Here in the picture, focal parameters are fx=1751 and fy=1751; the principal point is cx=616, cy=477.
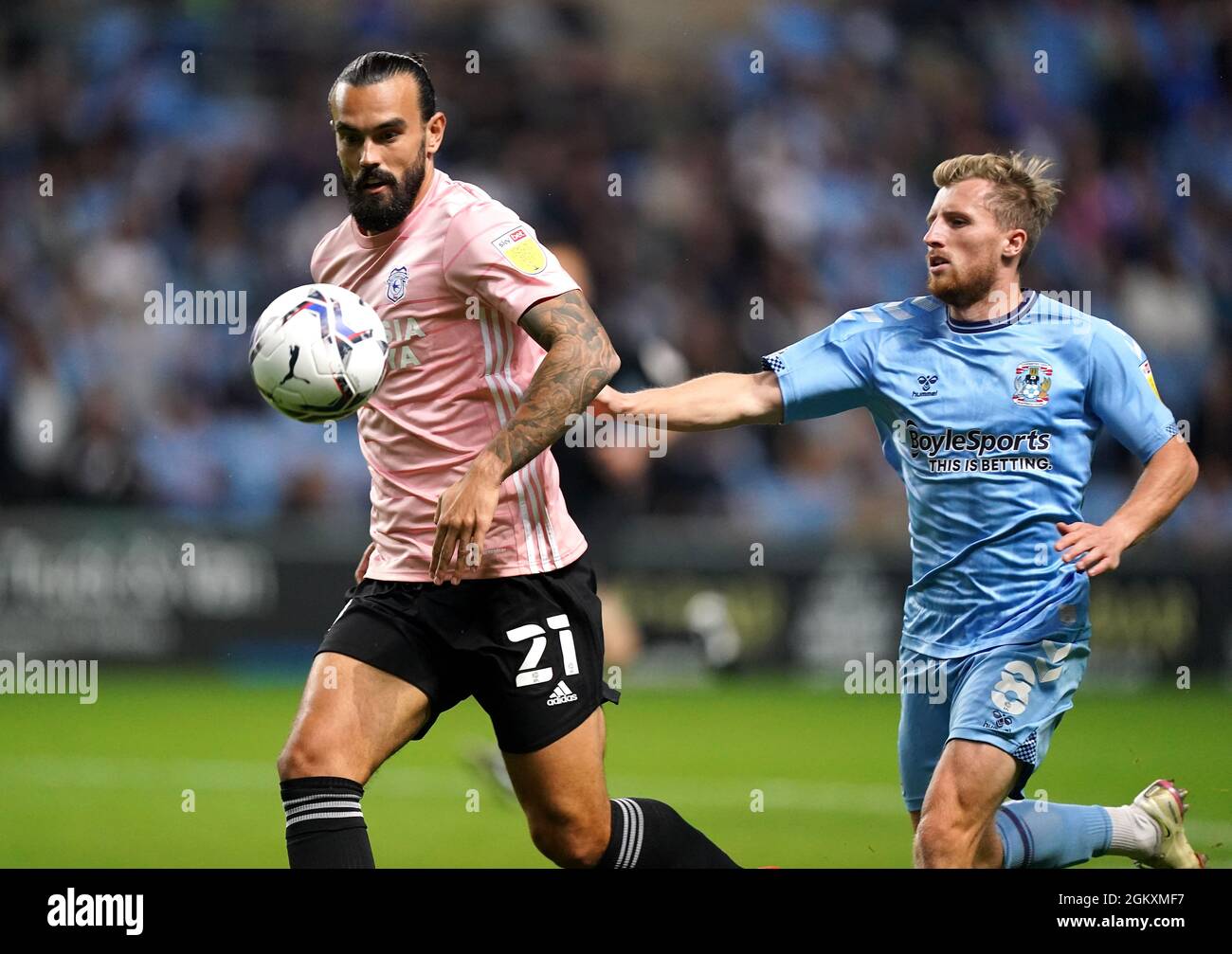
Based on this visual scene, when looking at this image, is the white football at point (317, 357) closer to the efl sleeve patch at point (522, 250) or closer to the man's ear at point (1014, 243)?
the efl sleeve patch at point (522, 250)

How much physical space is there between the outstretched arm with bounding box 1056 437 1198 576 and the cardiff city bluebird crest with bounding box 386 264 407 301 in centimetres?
200

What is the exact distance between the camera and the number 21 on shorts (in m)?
4.89

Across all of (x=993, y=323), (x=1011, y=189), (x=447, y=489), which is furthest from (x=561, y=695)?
(x=1011, y=189)

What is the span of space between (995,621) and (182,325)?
33.1 ft

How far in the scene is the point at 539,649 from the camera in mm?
4922

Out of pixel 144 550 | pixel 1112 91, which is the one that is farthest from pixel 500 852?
pixel 1112 91

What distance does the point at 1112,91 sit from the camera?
15383 mm

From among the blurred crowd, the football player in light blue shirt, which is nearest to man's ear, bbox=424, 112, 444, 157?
the football player in light blue shirt

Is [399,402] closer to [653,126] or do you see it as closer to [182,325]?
[182,325]

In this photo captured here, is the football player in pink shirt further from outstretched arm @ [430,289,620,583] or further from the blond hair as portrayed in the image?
the blond hair

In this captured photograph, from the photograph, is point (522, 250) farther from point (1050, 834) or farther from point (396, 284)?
point (1050, 834)

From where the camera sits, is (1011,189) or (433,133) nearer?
(433,133)

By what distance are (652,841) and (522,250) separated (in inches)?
69.3

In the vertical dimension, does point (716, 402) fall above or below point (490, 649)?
above
